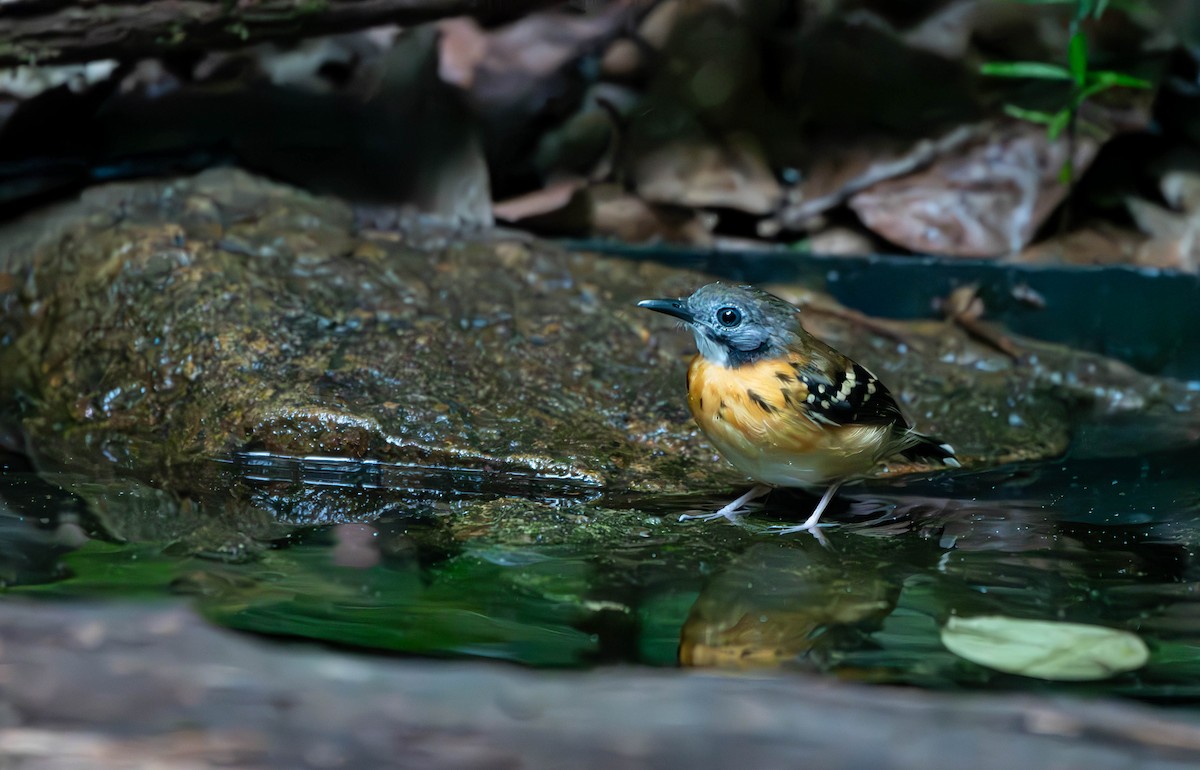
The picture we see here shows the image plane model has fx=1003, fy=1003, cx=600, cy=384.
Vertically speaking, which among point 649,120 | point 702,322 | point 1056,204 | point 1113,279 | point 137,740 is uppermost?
point 649,120

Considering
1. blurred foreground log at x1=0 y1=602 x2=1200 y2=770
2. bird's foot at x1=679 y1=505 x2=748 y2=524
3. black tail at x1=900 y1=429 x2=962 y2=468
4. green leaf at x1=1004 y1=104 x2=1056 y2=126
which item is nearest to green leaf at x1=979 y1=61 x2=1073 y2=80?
green leaf at x1=1004 y1=104 x2=1056 y2=126

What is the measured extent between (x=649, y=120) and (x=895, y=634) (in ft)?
15.3

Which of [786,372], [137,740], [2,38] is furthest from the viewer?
[2,38]

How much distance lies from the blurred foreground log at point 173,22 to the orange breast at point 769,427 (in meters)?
2.94

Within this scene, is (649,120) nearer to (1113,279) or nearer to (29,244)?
(1113,279)

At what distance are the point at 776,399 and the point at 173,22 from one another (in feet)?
12.0

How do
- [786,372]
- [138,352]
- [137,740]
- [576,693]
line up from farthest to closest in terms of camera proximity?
[138,352], [786,372], [576,693], [137,740]

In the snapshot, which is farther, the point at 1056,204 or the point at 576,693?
the point at 1056,204

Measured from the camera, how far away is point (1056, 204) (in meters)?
6.25

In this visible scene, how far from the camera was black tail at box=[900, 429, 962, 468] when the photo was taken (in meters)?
3.82

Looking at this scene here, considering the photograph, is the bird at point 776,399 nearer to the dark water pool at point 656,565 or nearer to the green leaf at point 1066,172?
the dark water pool at point 656,565

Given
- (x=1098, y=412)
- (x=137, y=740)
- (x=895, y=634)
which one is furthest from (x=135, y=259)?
(x=1098, y=412)

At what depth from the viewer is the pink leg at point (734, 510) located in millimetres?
3467

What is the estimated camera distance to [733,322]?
356 cm
